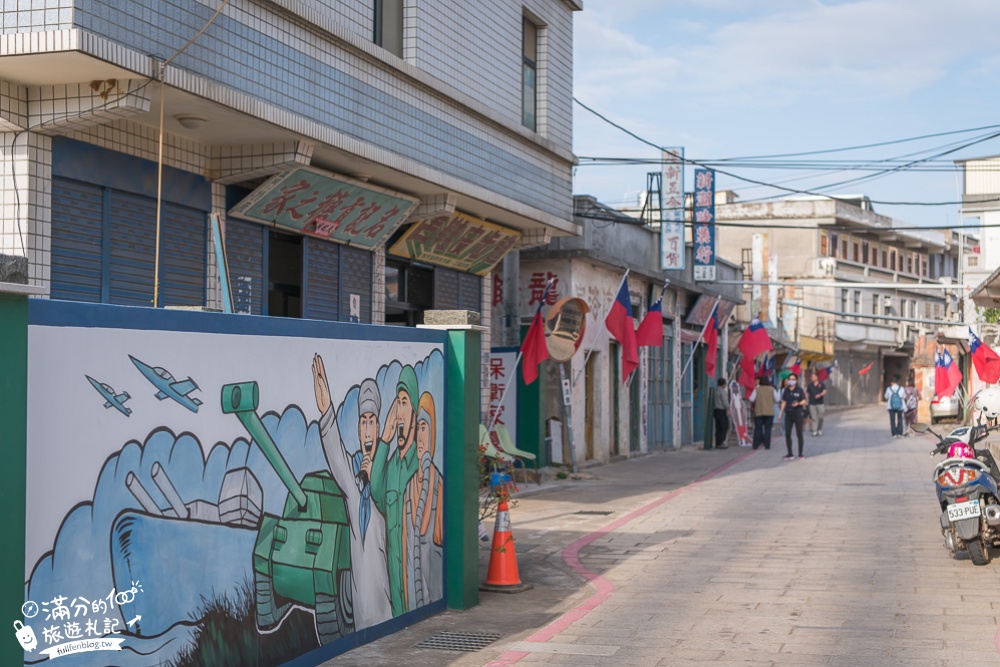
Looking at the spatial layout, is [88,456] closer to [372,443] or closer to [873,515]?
[372,443]

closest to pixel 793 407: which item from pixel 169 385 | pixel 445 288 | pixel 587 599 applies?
pixel 445 288

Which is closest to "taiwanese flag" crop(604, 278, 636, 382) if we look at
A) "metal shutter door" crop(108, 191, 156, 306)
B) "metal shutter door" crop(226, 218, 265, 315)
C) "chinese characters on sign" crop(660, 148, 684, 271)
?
"chinese characters on sign" crop(660, 148, 684, 271)

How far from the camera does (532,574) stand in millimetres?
11477

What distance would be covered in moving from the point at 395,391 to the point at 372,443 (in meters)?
→ 0.51

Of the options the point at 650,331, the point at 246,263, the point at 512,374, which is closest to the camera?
the point at 246,263

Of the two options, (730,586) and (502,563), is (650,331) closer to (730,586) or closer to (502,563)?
(730,586)

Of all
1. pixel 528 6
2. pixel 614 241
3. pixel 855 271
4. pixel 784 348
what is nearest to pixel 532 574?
pixel 528 6

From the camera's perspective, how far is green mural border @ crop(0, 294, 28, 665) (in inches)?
197

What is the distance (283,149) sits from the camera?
39.1 ft

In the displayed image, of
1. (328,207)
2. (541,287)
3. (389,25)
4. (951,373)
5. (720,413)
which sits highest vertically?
(389,25)

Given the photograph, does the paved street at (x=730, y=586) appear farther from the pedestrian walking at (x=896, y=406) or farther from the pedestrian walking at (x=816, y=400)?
the pedestrian walking at (x=896, y=406)

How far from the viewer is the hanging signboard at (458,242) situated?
54.1 feet

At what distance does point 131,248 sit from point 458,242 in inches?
294

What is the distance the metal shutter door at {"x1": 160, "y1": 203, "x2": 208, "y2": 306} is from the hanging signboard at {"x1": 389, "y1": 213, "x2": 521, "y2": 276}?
4.61 meters
